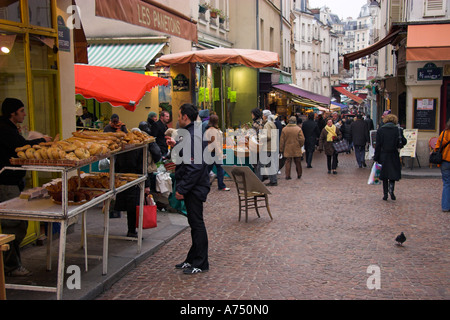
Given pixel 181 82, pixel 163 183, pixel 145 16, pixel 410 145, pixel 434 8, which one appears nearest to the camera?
pixel 145 16

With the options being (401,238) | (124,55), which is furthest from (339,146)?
(401,238)

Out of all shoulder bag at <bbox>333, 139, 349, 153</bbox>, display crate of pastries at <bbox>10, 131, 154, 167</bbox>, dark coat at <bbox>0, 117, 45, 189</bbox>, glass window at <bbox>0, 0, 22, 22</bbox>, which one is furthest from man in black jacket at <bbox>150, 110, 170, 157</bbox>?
shoulder bag at <bbox>333, 139, 349, 153</bbox>

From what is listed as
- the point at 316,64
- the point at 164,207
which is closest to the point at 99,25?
the point at 164,207

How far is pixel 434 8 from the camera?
15359 mm

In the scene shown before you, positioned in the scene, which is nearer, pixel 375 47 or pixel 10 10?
pixel 10 10

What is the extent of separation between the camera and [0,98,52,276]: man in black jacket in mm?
5477

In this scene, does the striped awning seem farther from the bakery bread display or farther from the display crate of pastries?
the display crate of pastries

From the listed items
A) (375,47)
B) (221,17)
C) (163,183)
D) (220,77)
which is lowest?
(163,183)

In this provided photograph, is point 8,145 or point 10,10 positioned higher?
point 10,10

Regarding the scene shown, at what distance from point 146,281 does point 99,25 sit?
41.3 feet

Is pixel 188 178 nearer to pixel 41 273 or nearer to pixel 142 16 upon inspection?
pixel 41 273

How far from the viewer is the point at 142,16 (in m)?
7.35

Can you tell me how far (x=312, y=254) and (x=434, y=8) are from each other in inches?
446

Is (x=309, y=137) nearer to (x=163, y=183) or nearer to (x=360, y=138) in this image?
(x=360, y=138)
